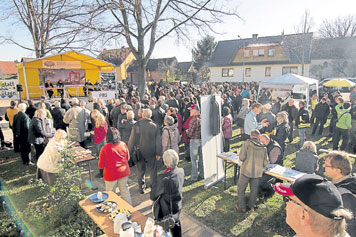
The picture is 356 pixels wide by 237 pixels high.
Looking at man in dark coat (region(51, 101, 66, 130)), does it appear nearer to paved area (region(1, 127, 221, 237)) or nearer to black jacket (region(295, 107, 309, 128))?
paved area (region(1, 127, 221, 237))

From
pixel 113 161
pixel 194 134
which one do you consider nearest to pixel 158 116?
pixel 194 134

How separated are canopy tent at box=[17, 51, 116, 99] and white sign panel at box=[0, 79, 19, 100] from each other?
175 centimetres

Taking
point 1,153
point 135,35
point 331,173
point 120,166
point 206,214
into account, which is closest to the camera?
point 331,173

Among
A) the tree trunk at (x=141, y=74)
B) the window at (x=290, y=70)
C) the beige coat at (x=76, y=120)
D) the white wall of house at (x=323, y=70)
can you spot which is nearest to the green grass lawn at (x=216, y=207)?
the beige coat at (x=76, y=120)

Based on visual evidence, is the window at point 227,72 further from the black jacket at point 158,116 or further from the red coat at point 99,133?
the red coat at point 99,133

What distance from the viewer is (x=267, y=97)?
47.5ft

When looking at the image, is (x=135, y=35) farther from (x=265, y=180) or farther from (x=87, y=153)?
(x=265, y=180)

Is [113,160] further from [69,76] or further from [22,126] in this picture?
[69,76]

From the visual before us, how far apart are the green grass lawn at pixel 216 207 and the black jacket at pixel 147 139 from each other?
134 centimetres

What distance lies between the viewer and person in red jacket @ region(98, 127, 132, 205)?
4.03 metres

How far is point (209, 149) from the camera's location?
18.0 ft

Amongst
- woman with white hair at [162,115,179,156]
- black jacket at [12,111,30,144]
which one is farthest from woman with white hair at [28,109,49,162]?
woman with white hair at [162,115,179,156]

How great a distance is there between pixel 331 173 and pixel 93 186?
5275 millimetres

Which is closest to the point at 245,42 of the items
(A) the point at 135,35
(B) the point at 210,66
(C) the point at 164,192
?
(B) the point at 210,66
